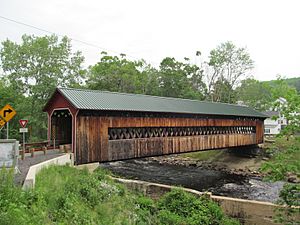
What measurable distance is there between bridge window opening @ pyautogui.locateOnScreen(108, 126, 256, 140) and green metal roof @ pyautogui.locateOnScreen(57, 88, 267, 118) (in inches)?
45.6

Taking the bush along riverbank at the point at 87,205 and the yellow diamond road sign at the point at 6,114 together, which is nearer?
the bush along riverbank at the point at 87,205

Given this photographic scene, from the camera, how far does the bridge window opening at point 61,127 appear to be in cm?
1586

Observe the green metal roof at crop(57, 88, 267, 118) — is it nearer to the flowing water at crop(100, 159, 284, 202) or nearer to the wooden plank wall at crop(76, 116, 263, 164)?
the wooden plank wall at crop(76, 116, 263, 164)

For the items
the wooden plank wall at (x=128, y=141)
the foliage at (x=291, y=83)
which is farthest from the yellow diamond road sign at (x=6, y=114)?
the foliage at (x=291, y=83)

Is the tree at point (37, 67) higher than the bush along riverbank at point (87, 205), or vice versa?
the tree at point (37, 67)

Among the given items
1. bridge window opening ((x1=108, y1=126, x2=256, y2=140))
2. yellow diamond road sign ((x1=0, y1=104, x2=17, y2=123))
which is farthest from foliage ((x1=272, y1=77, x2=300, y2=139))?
bridge window opening ((x1=108, y1=126, x2=256, y2=140))

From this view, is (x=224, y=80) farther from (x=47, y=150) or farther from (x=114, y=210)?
(x=114, y=210)

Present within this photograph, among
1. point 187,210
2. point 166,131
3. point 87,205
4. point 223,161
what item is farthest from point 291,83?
point 87,205

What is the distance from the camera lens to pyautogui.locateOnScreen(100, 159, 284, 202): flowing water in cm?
1611

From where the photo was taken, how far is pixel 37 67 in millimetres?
25750

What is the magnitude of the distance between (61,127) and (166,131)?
6201 millimetres

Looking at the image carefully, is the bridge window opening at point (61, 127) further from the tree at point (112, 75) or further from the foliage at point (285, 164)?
the tree at point (112, 75)

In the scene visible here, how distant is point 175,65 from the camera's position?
41.9 metres

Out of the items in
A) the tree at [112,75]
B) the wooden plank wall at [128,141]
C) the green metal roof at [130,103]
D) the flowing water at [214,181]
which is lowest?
the flowing water at [214,181]
